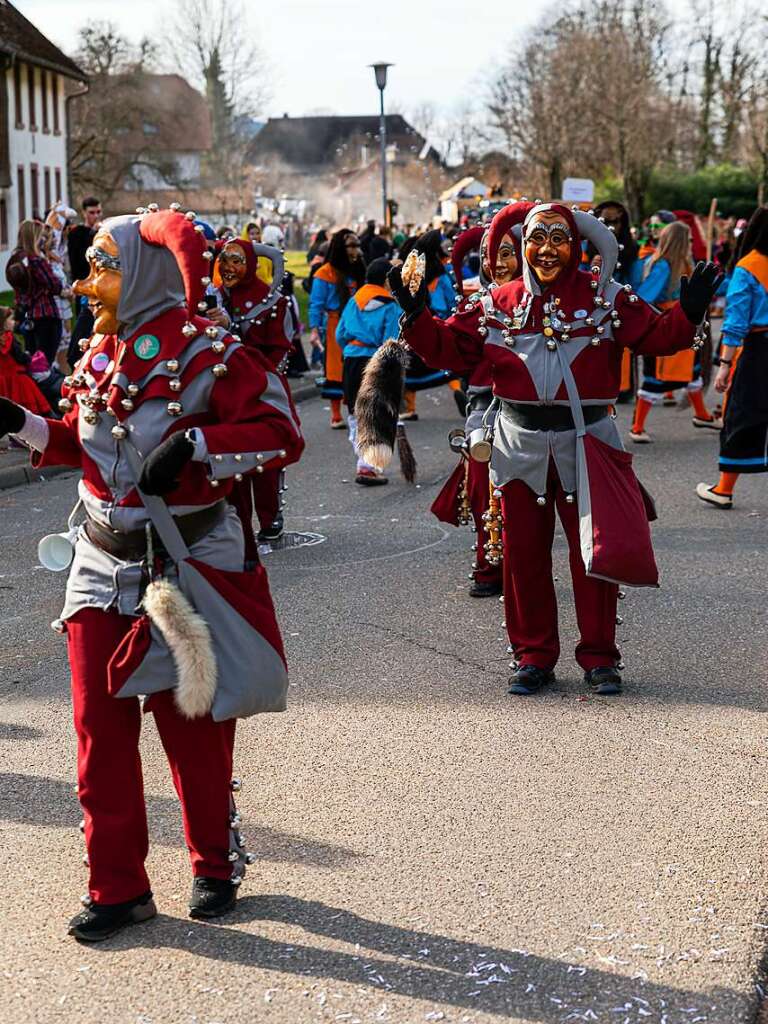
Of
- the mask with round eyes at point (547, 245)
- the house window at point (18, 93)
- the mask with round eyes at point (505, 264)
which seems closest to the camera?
the mask with round eyes at point (547, 245)

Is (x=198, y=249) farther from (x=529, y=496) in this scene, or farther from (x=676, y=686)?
(x=676, y=686)

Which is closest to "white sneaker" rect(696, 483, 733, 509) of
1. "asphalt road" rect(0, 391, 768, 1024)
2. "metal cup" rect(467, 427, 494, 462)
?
"asphalt road" rect(0, 391, 768, 1024)

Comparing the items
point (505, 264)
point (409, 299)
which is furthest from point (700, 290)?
point (505, 264)

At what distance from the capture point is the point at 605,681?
6441mm

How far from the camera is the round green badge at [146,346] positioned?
4.14m

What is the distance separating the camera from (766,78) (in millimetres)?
51969

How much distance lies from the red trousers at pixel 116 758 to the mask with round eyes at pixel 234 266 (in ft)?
16.4

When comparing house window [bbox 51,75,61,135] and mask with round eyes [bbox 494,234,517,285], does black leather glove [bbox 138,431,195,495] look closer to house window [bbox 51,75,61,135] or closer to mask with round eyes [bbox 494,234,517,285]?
mask with round eyes [bbox 494,234,517,285]

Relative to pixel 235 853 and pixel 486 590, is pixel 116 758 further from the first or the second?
pixel 486 590

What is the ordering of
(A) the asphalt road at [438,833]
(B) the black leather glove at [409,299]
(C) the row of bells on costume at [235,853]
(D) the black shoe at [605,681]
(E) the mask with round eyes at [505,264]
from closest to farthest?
(A) the asphalt road at [438,833]
(C) the row of bells on costume at [235,853]
(B) the black leather glove at [409,299]
(D) the black shoe at [605,681]
(E) the mask with round eyes at [505,264]

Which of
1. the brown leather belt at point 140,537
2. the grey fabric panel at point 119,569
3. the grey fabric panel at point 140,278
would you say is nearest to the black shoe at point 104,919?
the grey fabric panel at point 119,569

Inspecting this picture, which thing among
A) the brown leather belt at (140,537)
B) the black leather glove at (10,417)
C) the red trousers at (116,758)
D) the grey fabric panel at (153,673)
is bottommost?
the red trousers at (116,758)

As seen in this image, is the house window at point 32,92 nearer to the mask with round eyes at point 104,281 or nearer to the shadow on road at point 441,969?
the mask with round eyes at point 104,281

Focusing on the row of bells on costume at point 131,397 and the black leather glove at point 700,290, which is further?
the black leather glove at point 700,290
